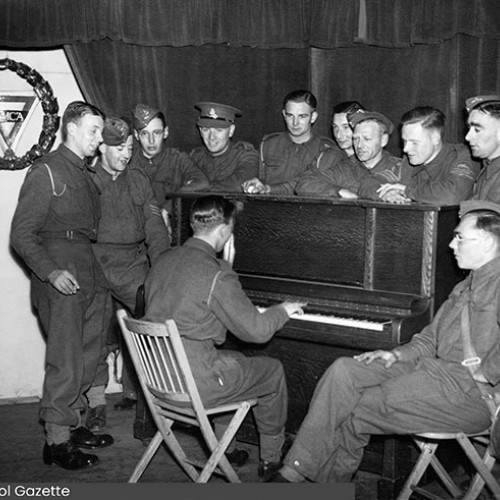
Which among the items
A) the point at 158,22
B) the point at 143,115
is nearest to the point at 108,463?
the point at 143,115

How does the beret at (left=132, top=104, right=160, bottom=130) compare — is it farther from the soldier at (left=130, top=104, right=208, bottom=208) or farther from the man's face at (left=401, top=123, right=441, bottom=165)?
the man's face at (left=401, top=123, right=441, bottom=165)

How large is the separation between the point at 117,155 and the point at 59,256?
84 centimetres

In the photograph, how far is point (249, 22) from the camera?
5.79 meters

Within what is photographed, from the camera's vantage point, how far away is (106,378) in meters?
5.20

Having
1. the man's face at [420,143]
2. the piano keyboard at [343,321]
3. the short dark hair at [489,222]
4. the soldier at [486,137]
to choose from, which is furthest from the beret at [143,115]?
the short dark hair at [489,222]

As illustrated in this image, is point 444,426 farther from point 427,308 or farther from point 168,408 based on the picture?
point 168,408

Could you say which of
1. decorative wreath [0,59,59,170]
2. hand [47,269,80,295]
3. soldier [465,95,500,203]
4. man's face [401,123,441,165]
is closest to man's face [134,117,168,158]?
decorative wreath [0,59,59,170]

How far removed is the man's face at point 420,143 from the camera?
4.57m

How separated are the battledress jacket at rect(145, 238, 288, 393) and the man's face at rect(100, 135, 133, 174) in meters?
1.43

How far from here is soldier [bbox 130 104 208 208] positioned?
551 cm

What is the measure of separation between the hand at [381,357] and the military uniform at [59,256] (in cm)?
161

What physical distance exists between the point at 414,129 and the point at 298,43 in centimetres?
160

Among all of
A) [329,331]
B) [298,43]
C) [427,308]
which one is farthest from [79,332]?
[298,43]

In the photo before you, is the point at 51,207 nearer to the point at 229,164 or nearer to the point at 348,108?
the point at 229,164
